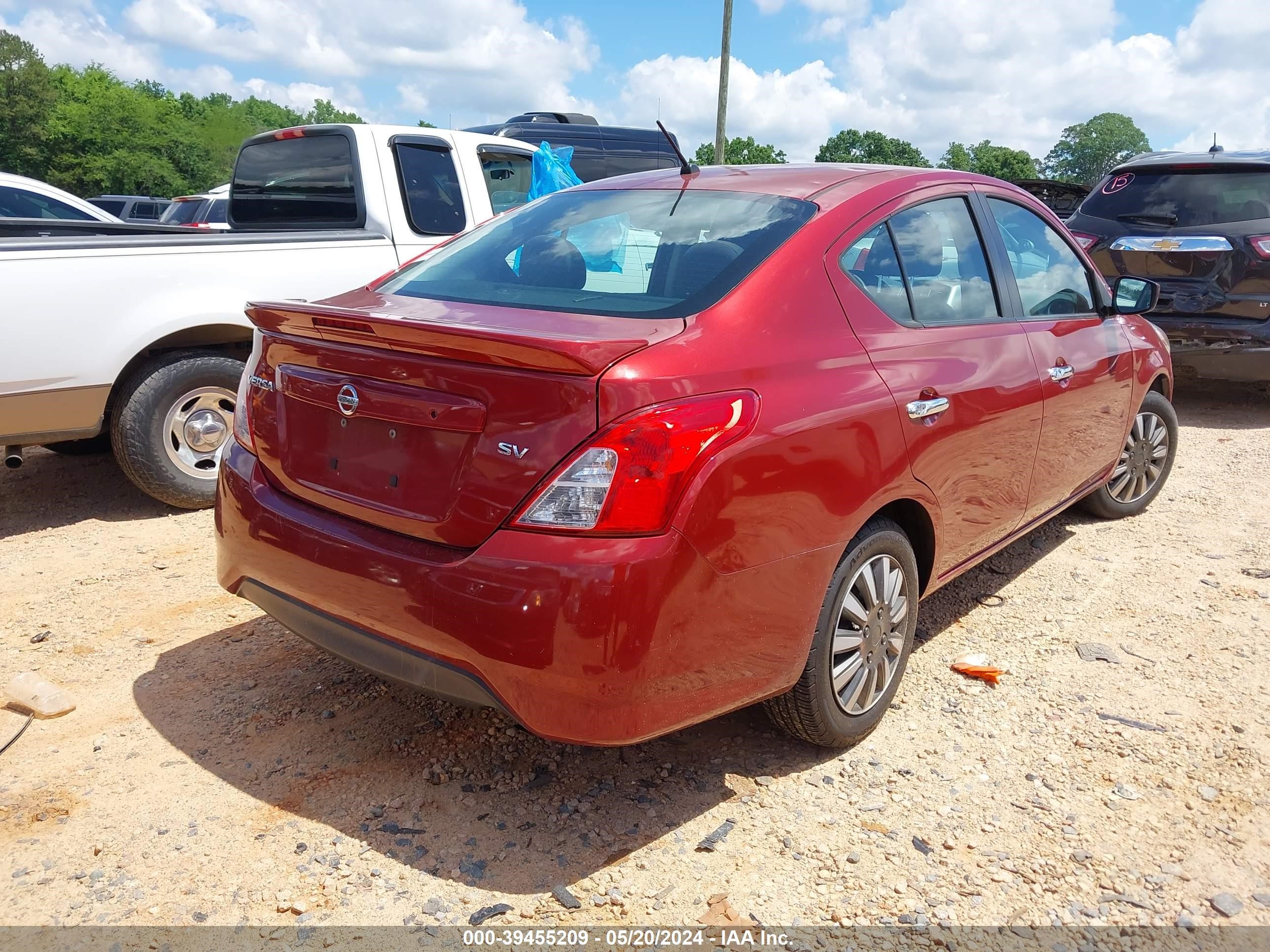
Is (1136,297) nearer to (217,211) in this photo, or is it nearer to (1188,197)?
(1188,197)

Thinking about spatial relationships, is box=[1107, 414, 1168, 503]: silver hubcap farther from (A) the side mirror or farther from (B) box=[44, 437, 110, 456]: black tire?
(B) box=[44, 437, 110, 456]: black tire

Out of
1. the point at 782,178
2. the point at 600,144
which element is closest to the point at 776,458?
the point at 782,178

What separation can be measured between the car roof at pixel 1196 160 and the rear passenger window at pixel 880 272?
18.7 feet

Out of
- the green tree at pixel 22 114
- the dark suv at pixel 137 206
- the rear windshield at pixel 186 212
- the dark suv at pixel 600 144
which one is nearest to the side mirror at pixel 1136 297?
the dark suv at pixel 600 144

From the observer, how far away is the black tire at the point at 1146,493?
5.16 m

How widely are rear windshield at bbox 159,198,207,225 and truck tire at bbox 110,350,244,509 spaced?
38.5ft

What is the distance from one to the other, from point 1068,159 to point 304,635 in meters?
145

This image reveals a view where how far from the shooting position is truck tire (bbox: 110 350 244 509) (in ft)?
15.9

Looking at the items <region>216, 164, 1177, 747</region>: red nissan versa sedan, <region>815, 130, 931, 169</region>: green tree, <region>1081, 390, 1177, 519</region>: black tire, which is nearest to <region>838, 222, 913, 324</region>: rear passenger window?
<region>216, 164, 1177, 747</region>: red nissan versa sedan

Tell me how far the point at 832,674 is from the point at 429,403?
138 cm

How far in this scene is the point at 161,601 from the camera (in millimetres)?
4094

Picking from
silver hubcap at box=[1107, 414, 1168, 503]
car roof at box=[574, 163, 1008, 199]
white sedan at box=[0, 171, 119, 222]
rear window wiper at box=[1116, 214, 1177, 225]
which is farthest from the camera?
white sedan at box=[0, 171, 119, 222]

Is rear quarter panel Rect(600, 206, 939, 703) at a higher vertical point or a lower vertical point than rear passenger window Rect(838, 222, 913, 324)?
lower

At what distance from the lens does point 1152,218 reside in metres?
7.63
